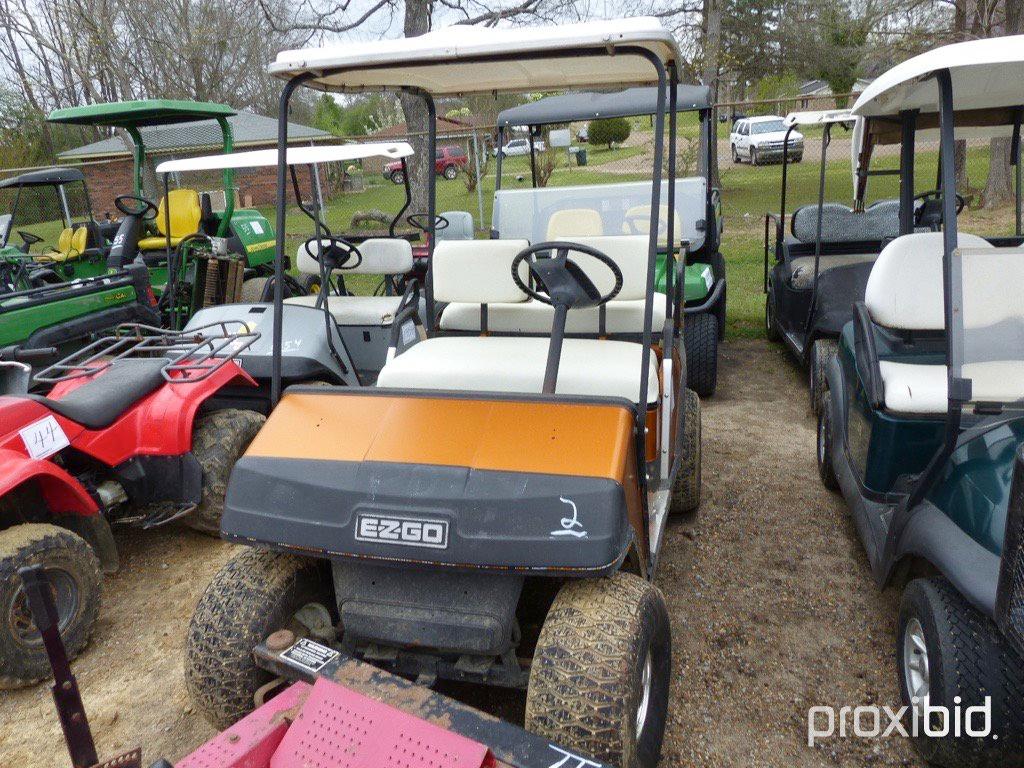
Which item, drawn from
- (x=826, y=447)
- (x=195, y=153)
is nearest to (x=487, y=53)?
(x=826, y=447)

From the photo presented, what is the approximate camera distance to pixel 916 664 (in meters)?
2.44

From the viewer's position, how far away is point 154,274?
7535 mm

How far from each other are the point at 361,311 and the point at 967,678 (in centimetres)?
393

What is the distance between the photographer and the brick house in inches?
470

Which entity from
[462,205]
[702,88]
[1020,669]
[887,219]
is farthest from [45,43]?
[1020,669]

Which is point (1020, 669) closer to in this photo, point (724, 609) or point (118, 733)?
point (724, 609)

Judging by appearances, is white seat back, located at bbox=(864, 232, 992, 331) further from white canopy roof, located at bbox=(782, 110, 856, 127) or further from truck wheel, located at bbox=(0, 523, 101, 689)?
truck wheel, located at bbox=(0, 523, 101, 689)

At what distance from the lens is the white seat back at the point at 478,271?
317cm

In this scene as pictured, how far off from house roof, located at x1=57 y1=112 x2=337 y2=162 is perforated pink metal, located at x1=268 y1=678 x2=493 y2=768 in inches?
325

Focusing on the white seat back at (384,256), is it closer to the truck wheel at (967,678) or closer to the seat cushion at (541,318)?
the seat cushion at (541,318)

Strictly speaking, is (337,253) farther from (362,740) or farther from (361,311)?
(362,740)

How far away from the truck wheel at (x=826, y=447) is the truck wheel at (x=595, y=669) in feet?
7.41

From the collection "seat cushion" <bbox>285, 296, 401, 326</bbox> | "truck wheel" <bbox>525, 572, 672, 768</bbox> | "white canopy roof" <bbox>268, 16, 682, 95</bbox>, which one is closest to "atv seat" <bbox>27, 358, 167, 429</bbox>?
"seat cushion" <bbox>285, 296, 401, 326</bbox>

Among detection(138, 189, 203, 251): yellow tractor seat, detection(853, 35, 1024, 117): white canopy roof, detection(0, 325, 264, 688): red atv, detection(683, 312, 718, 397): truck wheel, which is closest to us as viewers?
detection(853, 35, 1024, 117): white canopy roof
